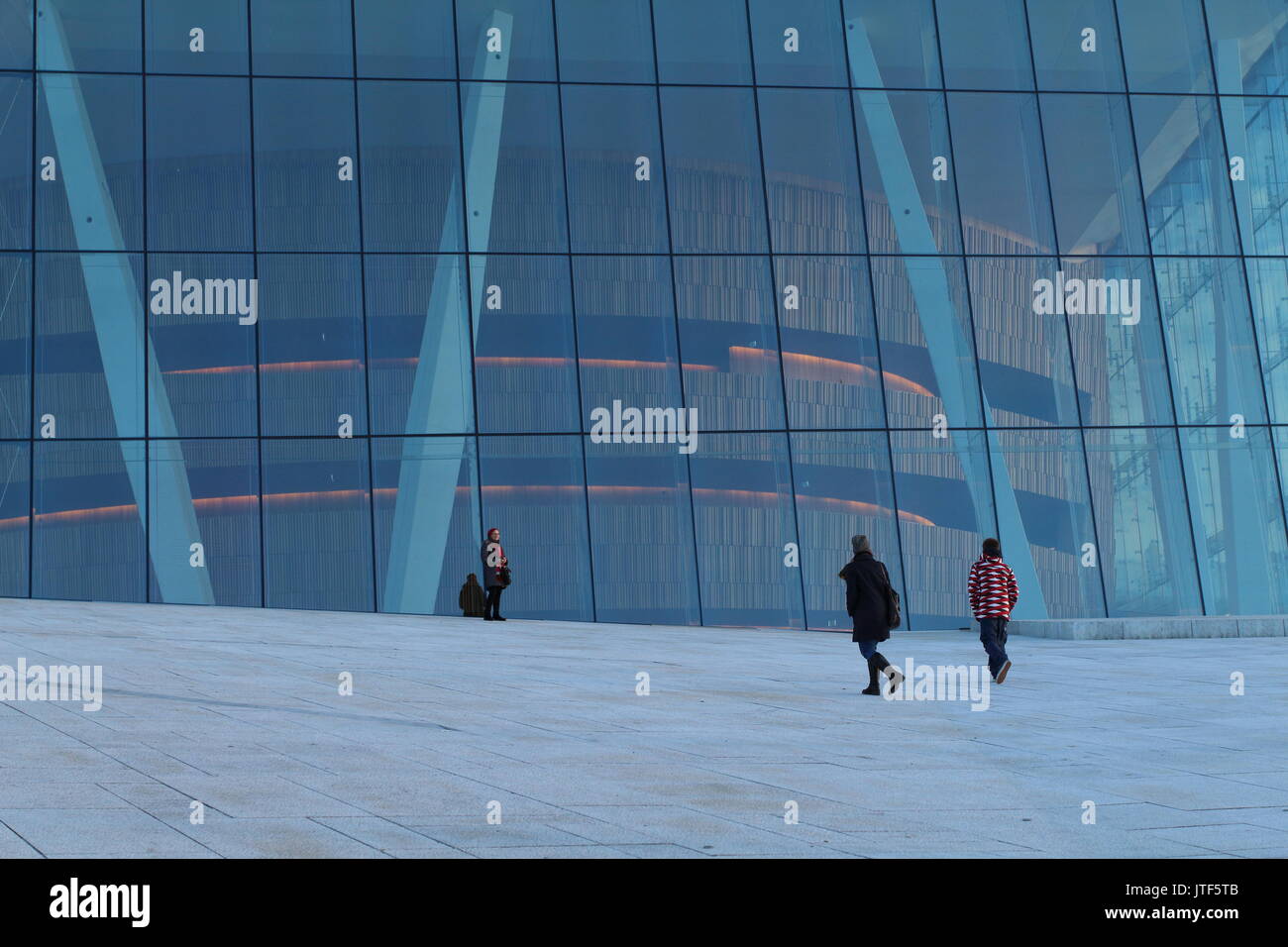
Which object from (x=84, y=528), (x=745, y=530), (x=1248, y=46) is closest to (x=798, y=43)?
(x=1248, y=46)

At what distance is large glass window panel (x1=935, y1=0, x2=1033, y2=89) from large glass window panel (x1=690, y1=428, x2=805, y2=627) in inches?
359

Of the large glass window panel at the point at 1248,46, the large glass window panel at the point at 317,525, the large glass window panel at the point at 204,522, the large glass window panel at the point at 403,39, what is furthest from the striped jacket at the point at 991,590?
the large glass window panel at the point at 1248,46

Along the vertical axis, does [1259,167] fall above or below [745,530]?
above

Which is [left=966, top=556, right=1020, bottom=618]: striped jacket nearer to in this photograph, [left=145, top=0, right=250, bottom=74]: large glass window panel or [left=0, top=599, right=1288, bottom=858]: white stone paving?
[left=0, top=599, right=1288, bottom=858]: white stone paving

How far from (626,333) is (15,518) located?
36.7 ft

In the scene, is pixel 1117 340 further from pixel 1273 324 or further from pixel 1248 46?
pixel 1248 46

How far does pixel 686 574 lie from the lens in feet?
86.9

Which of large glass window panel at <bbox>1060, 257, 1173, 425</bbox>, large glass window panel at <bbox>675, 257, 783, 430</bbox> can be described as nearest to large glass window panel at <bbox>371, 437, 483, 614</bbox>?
large glass window panel at <bbox>675, 257, 783, 430</bbox>

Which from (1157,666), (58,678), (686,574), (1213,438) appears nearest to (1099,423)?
(1213,438)

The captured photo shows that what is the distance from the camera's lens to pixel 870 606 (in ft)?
44.8

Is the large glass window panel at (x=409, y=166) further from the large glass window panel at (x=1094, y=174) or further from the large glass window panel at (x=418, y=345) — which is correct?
the large glass window panel at (x=1094, y=174)

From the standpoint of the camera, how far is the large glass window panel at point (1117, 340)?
2859cm

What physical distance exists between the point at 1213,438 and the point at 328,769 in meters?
23.9

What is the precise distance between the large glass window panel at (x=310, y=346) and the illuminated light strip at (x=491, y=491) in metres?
1.18
